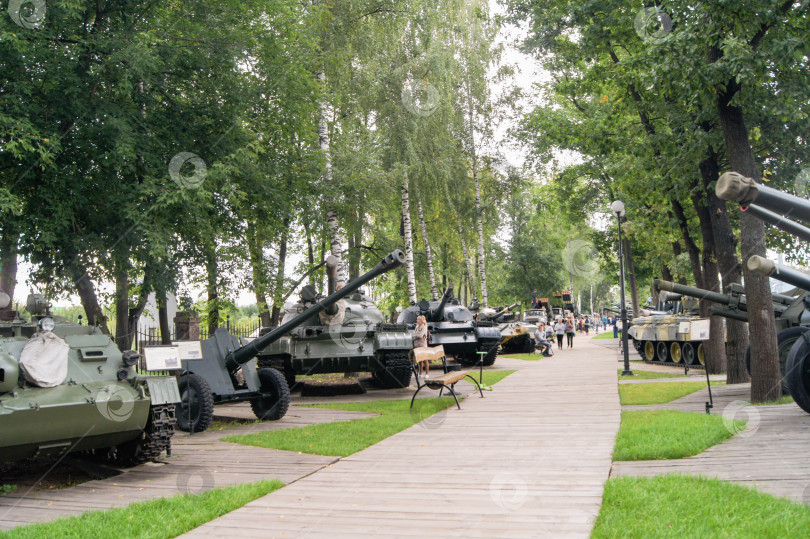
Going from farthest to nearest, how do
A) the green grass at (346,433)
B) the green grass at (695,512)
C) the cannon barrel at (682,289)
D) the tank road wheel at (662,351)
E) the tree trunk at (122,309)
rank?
1. the tank road wheel at (662,351)
2. the tree trunk at (122,309)
3. the cannon barrel at (682,289)
4. the green grass at (346,433)
5. the green grass at (695,512)

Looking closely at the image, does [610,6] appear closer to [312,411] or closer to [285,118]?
[285,118]

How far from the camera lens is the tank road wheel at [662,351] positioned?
893 inches

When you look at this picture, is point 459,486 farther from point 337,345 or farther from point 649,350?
point 649,350

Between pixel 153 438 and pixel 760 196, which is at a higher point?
pixel 760 196

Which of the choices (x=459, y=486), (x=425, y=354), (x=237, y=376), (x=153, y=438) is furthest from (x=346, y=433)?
(x=237, y=376)

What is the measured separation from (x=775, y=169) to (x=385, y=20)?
11.1 m

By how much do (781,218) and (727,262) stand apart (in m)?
8.35

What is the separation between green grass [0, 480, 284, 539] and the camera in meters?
5.15

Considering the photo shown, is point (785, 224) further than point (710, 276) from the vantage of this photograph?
No

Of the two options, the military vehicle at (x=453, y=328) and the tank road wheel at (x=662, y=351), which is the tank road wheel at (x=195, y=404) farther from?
the tank road wheel at (x=662, y=351)

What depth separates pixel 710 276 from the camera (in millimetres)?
15531

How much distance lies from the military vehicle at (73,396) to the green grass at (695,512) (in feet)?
16.0

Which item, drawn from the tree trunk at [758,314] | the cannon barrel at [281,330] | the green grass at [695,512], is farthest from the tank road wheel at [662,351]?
the green grass at [695,512]

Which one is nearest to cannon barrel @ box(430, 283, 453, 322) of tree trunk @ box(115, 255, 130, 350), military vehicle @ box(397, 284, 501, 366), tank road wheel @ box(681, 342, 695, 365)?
military vehicle @ box(397, 284, 501, 366)
